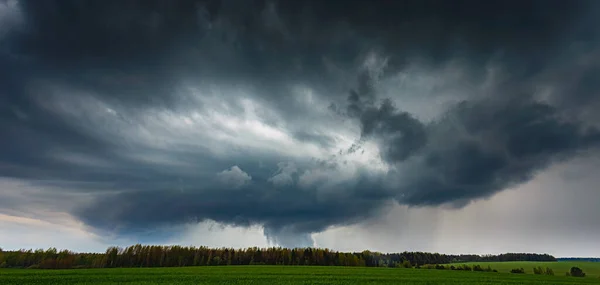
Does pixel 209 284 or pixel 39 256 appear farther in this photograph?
pixel 39 256

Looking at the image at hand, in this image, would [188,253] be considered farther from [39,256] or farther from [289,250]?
[39,256]

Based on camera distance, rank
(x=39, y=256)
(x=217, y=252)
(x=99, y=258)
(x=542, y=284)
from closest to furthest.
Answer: (x=542, y=284)
(x=99, y=258)
(x=39, y=256)
(x=217, y=252)

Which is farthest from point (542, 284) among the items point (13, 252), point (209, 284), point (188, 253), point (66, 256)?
point (13, 252)

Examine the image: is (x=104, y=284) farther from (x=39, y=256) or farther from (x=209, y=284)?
(x=39, y=256)

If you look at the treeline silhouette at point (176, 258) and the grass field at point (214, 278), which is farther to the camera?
the treeline silhouette at point (176, 258)

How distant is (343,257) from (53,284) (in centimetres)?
12019

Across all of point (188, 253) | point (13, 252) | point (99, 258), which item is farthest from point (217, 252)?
point (13, 252)

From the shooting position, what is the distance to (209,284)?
105 feet

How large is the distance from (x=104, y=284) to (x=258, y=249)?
4830 inches

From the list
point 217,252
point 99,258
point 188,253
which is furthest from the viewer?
point 217,252

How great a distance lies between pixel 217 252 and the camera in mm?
140375

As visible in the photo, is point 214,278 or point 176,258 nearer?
point 214,278

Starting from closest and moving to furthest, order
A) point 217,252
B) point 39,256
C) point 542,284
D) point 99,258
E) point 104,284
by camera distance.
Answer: point 104,284
point 542,284
point 99,258
point 39,256
point 217,252

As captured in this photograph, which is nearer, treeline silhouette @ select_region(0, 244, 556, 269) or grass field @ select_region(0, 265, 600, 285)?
grass field @ select_region(0, 265, 600, 285)
